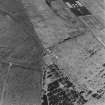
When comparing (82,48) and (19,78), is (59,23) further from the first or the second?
(19,78)

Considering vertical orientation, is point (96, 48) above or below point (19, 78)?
above

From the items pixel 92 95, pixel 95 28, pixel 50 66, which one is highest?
pixel 95 28

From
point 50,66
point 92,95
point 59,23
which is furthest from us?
point 59,23

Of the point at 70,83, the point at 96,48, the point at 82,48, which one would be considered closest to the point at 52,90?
the point at 70,83

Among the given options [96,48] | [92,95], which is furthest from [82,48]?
[92,95]

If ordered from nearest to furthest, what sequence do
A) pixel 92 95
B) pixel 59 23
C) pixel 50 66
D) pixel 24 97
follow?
pixel 24 97, pixel 92 95, pixel 50 66, pixel 59 23

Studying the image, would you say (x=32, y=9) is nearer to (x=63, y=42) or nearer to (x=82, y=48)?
(x=63, y=42)

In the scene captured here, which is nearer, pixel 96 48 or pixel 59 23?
pixel 96 48
